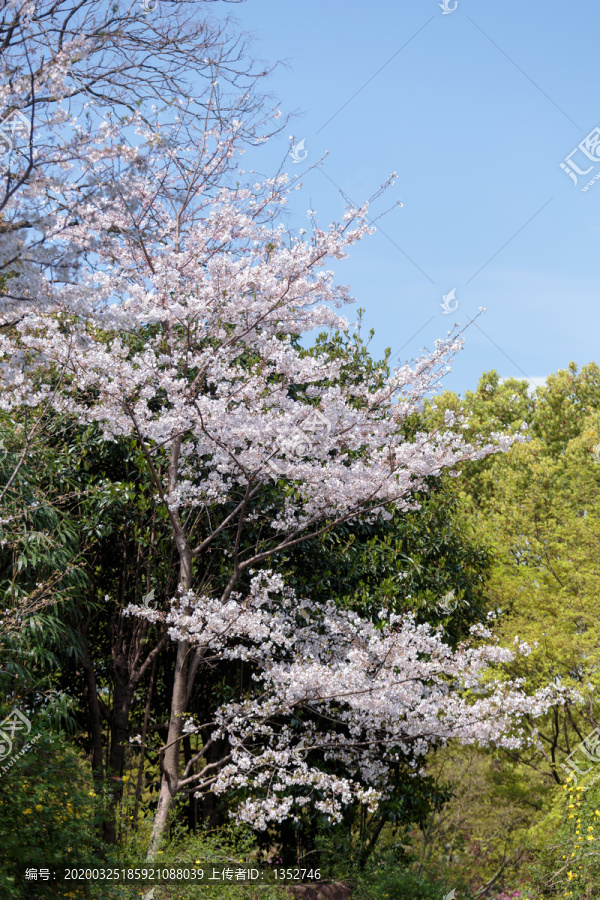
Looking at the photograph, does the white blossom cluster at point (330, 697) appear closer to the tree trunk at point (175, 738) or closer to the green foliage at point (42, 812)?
the tree trunk at point (175, 738)

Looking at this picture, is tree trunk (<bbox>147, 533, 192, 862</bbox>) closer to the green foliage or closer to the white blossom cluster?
the white blossom cluster

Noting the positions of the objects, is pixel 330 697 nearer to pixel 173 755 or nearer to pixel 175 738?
pixel 175 738

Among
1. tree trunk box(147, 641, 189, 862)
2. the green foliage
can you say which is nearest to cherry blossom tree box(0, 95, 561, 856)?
tree trunk box(147, 641, 189, 862)

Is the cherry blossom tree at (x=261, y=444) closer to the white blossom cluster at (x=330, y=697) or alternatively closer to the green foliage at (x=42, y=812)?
the white blossom cluster at (x=330, y=697)

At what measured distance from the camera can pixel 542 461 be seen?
1655 centimetres

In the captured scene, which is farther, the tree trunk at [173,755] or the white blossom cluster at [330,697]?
the tree trunk at [173,755]

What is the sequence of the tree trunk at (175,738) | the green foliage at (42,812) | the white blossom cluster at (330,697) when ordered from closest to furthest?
the green foliage at (42,812) < the white blossom cluster at (330,697) < the tree trunk at (175,738)

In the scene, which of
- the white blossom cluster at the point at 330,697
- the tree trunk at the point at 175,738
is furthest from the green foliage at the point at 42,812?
the white blossom cluster at the point at 330,697

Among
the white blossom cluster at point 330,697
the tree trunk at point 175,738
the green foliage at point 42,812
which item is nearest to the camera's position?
the green foliage at point 42,812

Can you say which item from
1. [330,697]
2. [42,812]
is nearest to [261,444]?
[330,697]

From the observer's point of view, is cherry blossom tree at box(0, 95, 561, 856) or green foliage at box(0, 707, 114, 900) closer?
green foliage at box(0, 707, 114, 900)

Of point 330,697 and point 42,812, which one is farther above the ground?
point 42,812

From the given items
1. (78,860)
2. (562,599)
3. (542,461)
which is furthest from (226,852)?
(542,461)

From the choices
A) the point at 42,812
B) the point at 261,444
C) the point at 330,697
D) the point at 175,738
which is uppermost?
the point at 261,444
